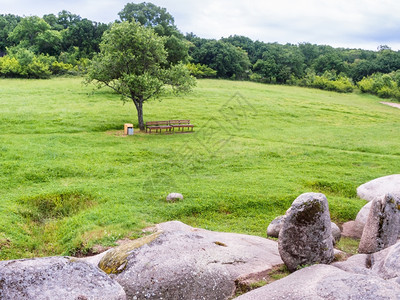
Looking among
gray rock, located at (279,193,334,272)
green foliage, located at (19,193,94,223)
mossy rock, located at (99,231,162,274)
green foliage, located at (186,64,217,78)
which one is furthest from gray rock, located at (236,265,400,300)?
green foliage, located at (186,64,217,78)

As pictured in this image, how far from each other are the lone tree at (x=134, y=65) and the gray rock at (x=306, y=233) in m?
24.5

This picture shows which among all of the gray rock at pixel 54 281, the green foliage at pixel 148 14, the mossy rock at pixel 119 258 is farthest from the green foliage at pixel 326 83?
the gray rock at pixel 54 281

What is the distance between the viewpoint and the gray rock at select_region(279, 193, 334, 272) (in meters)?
11.4

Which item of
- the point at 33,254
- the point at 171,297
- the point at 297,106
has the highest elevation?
the point at 297,106

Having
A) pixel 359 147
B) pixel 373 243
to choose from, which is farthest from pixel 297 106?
pixel 373 243

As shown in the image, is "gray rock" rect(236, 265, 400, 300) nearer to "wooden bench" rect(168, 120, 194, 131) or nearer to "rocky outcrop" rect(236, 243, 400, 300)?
"rocky outcrop" rect(236, 243, 400, 300)

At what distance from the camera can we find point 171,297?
9.88m

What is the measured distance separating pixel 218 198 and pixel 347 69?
108444mm

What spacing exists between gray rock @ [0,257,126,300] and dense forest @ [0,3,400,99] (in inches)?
2326

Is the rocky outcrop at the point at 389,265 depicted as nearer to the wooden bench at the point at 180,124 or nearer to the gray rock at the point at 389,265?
the gray rock at the point at 389,265

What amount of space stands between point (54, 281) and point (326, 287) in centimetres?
688

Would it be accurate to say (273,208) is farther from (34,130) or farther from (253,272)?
(34,130)

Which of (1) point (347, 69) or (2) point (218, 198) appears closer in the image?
(2) point (218, 198)

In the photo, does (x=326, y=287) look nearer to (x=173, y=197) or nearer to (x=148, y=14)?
(x=173, y=197)
